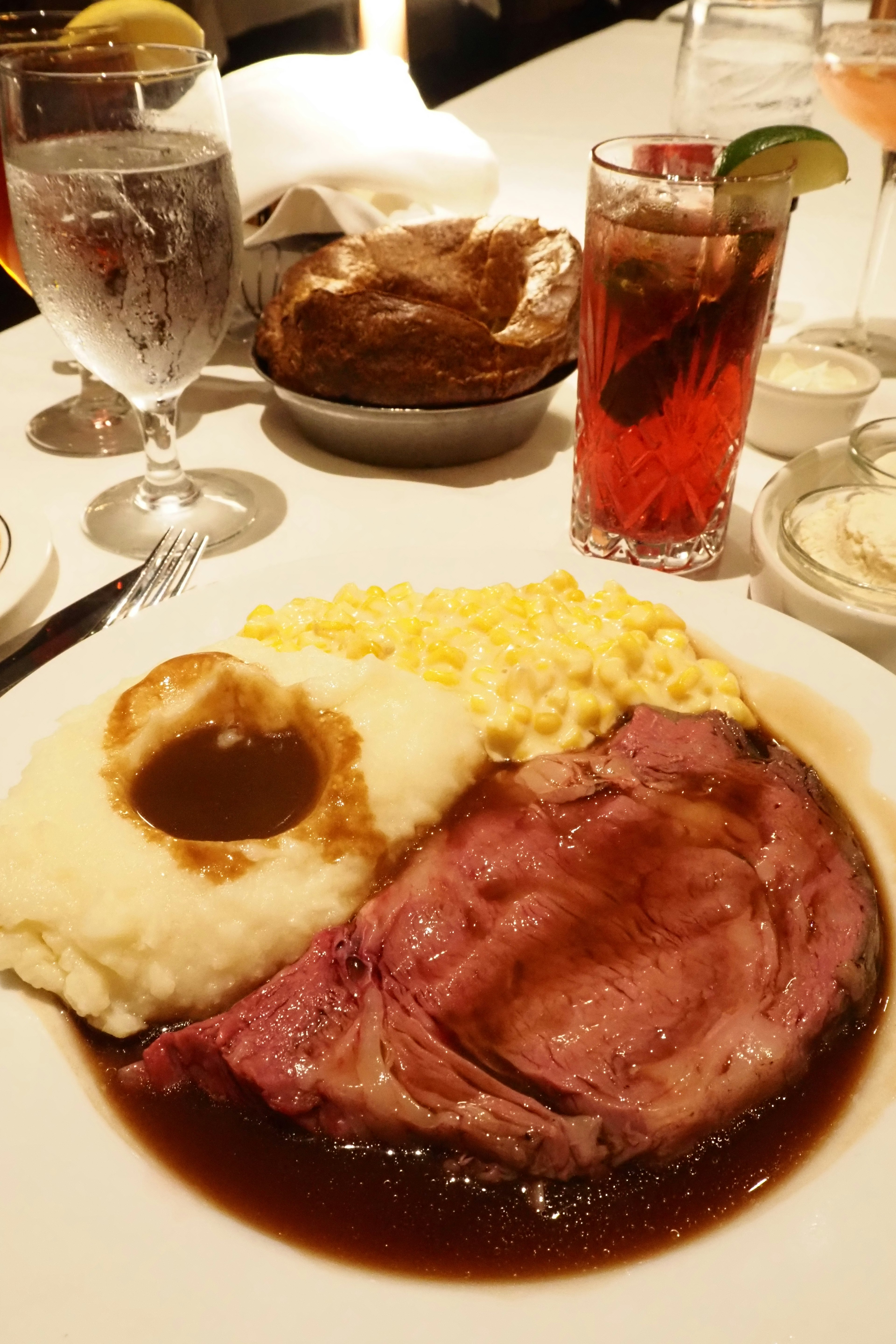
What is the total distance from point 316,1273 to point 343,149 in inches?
121

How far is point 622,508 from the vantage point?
91.1 inches

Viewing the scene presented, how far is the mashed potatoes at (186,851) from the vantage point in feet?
4.59

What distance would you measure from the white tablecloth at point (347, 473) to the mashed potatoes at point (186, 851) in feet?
1.49

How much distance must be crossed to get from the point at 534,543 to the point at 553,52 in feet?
18.1

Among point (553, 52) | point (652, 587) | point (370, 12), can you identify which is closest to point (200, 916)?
Result: point (652, 587)

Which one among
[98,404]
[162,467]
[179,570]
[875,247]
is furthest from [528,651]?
[875,247]

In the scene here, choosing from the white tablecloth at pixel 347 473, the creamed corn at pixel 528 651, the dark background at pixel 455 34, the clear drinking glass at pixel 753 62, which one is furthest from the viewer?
the dark background at pixel 455 34

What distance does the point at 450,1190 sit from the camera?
4.17ft

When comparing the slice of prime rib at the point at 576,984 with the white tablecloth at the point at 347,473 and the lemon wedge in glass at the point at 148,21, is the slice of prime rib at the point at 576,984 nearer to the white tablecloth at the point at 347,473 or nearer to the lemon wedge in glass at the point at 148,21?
the white tablecloth at the point at 347,473

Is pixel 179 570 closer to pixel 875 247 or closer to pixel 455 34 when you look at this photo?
pixel 875 247

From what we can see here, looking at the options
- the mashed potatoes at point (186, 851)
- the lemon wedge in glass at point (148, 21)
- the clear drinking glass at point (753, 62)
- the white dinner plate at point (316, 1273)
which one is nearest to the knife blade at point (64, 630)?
the mashed potatoes at point (186, 851)

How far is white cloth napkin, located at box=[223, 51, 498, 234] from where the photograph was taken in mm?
3029

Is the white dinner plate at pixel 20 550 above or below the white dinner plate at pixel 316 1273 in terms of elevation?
above

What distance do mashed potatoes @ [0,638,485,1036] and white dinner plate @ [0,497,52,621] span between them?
0.49 metres
